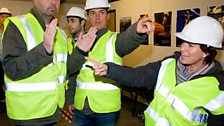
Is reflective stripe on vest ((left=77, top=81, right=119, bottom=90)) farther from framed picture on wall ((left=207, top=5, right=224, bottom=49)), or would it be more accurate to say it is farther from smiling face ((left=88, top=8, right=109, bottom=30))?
framed picture on wall ((left=207, top=5, right=224, bottom=49))

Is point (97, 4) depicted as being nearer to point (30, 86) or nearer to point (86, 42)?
point (86, 42)

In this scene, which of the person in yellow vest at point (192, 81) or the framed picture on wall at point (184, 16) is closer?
the person in yellow vest at point (192, 81)

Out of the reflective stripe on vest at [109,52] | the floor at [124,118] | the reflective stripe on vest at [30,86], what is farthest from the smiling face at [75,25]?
the floor at [124,118]

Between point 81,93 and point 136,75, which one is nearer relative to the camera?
point 136,75

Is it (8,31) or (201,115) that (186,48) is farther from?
(8,31)

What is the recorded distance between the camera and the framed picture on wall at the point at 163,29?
3.54 metres

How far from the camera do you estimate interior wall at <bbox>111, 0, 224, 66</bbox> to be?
9.77 ft

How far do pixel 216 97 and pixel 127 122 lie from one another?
8.03 ft

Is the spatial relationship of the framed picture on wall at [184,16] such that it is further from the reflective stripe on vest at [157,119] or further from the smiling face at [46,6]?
the smiling face at [46,6]

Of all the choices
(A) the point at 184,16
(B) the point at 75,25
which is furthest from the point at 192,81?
(A) the point at 184,16

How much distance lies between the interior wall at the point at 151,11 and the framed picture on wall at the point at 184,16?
56 mm

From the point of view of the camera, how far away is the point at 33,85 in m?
1.36

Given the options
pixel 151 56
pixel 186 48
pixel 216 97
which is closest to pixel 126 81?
pixel 186 48

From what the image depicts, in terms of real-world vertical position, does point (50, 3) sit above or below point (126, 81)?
above
